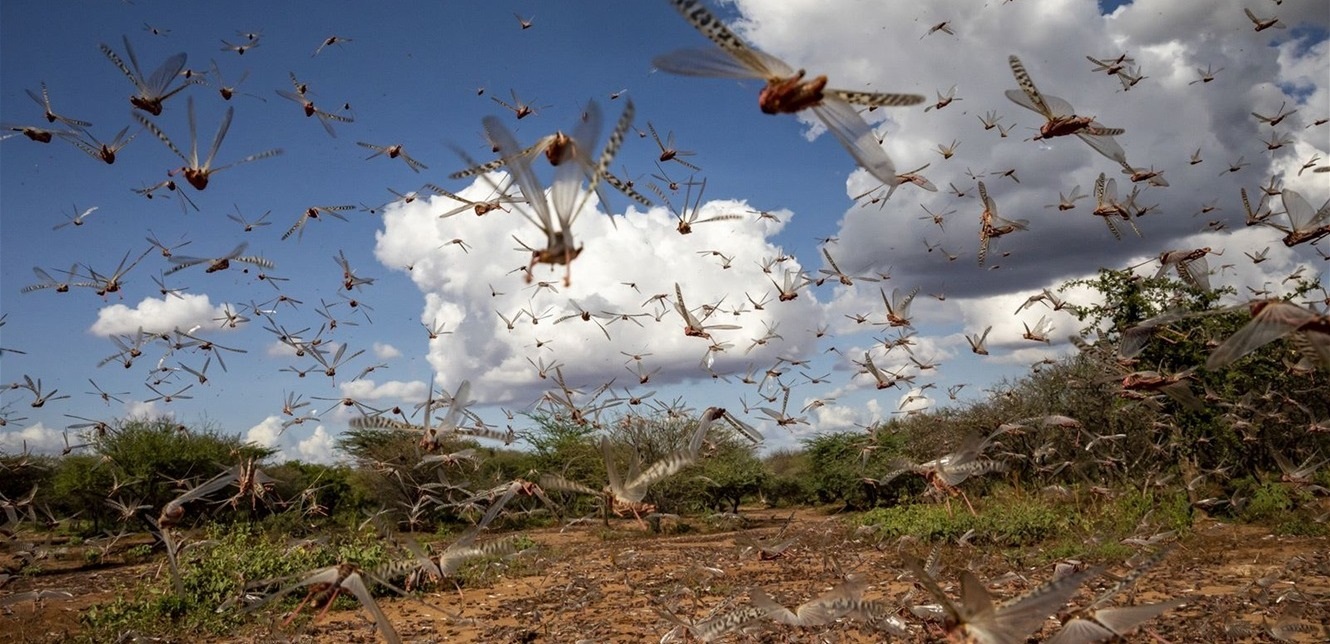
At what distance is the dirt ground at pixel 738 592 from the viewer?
721 centimetres

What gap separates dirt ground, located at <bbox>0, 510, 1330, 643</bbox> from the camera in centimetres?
721

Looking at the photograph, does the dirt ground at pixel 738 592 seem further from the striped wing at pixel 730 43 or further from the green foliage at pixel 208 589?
the striped wing at pixel 730 43

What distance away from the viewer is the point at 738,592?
6.75 metres

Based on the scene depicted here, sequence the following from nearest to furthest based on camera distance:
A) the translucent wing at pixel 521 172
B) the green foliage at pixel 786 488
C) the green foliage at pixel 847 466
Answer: the translucent wing at pixel 521 172
the green foliage at pixel 847 466
the green foliage at pixel 786 488

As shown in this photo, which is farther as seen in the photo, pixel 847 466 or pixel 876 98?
pixel 847 466

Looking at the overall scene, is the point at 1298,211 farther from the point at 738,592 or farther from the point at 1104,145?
the point at 738,592

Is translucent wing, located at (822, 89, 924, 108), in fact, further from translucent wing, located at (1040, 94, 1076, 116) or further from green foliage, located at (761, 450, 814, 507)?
green foliage, located at (761, 450, 814, 507)

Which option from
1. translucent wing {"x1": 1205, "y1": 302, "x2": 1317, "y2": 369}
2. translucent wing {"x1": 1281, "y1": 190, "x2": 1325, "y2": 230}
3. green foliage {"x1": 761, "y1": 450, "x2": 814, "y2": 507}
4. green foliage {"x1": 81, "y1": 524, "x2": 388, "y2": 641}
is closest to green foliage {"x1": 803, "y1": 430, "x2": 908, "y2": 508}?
green foliage {"x1": 761, "y1": 450, "x2": 814, "y2": 507}

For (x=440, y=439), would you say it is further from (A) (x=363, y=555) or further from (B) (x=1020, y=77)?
(A) (x=363, y=555)

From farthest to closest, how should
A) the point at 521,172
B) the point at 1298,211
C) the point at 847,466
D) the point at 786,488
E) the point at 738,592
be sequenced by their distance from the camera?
the point at 786,488
the point at 847,466
the point at 738,592
the point at 1298,211
the point at 521,172

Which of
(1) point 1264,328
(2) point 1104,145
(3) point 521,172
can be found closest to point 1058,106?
(2) point 1104,145

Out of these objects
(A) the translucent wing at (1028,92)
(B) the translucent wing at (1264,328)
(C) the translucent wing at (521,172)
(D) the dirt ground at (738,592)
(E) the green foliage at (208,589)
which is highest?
(A) the translucent wing at (1028,92)

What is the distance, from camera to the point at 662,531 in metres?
28.2

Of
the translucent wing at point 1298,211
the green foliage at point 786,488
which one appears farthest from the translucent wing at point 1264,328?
the green foliage at point 786,488
